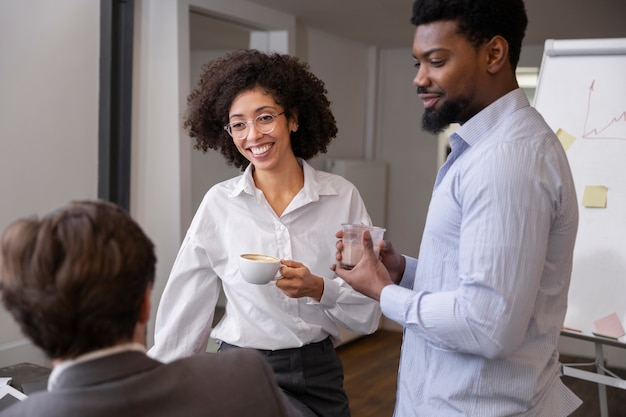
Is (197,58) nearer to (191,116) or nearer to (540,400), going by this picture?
(191,116)

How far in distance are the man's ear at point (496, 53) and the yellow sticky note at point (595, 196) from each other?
5.23 feet

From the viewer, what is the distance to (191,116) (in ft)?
6.75

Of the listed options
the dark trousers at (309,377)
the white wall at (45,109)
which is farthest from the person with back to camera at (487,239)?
the white wall at (45,109)

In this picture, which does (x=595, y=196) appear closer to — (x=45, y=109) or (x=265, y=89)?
(x=265, y=89)

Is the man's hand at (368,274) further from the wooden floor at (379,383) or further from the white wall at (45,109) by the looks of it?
the wooden floor at (379,383)

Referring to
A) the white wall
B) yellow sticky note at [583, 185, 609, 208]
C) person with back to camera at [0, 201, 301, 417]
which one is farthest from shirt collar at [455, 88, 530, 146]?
the white wall

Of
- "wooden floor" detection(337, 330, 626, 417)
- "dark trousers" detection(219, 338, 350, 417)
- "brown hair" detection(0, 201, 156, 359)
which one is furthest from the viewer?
"wooden floor" detection(337, 330, 626, 417)

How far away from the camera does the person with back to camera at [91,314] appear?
855 mm

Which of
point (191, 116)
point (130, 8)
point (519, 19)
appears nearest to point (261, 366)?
point (519, 19)

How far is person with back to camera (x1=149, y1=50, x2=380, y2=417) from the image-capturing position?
5.52 ft

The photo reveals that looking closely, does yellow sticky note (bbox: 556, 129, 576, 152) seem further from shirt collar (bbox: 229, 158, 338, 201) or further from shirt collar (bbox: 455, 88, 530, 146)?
shirt collar (bbox: 455, 88, 530, 146)

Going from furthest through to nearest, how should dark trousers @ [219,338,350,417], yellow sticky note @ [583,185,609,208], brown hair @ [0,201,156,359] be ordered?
yellow sticky note @ [583,185,609,208] < dark trousers @ [219,338,350,417] < brown hair @ [0,201,156,359]

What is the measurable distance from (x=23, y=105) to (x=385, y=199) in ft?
11.4

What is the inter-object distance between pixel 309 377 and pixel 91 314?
35.7 inches
